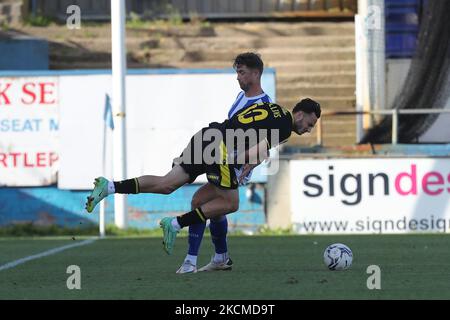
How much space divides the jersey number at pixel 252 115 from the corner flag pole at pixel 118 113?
8123 millimetres

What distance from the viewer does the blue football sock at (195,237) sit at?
10492 mm

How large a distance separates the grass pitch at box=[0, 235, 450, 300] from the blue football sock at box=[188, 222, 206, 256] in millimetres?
251

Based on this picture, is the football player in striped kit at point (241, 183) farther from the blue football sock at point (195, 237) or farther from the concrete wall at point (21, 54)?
the concrete wall at point (21, 54)

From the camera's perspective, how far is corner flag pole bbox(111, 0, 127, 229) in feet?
60.2

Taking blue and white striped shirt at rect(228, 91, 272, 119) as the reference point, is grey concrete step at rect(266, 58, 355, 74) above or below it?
above

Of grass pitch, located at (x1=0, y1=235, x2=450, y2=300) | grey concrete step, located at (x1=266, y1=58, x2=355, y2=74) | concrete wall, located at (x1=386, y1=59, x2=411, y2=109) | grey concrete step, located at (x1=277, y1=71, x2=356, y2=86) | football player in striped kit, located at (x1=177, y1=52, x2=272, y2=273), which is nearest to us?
grass pitch, located at (x1=0, y1=235, x2=450, y2=300)

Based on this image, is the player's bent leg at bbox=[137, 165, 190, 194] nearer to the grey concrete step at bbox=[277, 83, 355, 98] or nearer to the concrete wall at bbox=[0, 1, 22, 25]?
the grey concrete step at bbox=[277, 83, 355, 98]

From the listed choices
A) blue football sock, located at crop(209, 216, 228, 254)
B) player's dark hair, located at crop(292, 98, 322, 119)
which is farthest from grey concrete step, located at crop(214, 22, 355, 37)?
player's dark hair, located at crop(292, 98, 322, 119)

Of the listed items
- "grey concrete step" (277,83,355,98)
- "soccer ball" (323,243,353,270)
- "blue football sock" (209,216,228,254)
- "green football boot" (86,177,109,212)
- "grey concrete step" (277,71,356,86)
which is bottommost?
"soccer ball" (323,243,353,270)

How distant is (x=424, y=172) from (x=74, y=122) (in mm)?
5401

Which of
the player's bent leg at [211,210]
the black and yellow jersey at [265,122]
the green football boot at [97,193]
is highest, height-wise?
the black and yellow jersey at [265,122]

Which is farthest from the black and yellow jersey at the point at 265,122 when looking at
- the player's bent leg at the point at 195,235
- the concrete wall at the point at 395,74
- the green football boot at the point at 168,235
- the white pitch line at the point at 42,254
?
the concrete wall at the point at 395,74

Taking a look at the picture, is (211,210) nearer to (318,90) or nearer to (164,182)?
(164,182)

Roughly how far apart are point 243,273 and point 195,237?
520 millimetres
